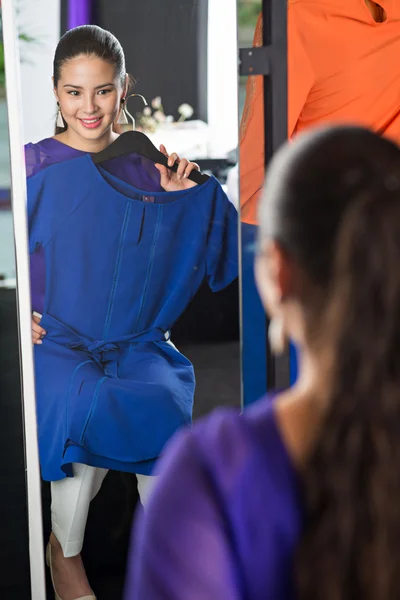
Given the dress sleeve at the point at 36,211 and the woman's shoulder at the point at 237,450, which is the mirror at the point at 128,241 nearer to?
the dress sleeve at the point at 36,211

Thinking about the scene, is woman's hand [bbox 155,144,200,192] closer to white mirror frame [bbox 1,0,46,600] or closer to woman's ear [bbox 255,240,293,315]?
white mirror frame [bbox 1,0,46,600]

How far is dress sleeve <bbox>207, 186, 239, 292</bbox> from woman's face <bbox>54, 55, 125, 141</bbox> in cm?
32

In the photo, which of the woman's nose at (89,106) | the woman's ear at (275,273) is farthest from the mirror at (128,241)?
the woman's ear at (275,273)

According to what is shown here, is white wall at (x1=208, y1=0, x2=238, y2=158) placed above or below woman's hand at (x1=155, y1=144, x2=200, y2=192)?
above

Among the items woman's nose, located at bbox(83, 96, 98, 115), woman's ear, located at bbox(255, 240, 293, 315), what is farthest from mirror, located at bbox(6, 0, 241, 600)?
woman's ear, located at bbox(255, 240, 293, 315)

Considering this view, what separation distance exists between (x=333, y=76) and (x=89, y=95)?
23.6 inches

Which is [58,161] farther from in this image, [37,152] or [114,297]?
[114,297]

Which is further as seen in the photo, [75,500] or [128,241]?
[75,500]

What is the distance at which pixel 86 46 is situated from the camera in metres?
1.82

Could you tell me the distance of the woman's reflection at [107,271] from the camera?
1.85m

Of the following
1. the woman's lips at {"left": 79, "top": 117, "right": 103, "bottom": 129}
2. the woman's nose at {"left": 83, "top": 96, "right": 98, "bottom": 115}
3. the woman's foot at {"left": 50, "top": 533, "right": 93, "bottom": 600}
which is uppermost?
the woman's nose at {"left": 83, "top": 96, "right": 98, "bottom": 115}

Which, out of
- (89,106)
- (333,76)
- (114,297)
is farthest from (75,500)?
(333,76)

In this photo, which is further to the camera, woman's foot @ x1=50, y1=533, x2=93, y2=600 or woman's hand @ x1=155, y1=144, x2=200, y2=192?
woman's foot @ x1=50, y1=533, x2=93, y2=600

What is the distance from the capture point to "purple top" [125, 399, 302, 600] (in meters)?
0.72
